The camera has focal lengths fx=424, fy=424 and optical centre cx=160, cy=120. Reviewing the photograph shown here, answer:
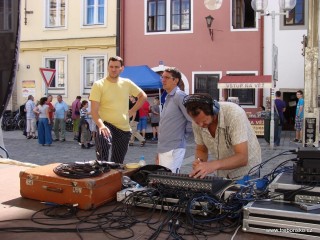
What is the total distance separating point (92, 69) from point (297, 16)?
9.21 meters

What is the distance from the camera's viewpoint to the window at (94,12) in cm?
1966

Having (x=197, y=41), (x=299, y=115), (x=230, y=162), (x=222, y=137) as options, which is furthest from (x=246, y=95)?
(x=230, y=162)

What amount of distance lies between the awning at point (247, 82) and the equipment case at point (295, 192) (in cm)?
1292

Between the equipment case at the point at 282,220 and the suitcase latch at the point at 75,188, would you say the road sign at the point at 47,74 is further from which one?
the equipment case at the point at 282,220

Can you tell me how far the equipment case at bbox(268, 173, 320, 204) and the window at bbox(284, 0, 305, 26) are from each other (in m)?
15.7

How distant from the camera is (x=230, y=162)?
8.56 ft

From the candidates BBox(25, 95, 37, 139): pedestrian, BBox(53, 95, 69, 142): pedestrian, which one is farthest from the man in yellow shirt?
BBox(25, 95, 37, 139): pedestrian

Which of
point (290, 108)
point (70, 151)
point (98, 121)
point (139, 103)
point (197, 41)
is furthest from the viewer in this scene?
point (197, 41)

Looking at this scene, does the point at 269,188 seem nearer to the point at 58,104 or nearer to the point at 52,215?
the point at 52,215

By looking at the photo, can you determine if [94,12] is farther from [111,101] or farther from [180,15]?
[111,101]

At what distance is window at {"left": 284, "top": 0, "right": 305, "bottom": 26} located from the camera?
1652 cm

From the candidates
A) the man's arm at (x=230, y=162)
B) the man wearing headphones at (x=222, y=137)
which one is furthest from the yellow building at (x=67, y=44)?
the man's arm at (x=230, y=162)

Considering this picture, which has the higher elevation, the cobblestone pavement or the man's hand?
the man's hand

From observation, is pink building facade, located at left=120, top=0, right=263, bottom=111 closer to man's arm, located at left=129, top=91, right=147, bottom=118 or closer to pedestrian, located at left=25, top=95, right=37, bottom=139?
pedestrian, located at left=25, top=95, right=37, bottom=139
